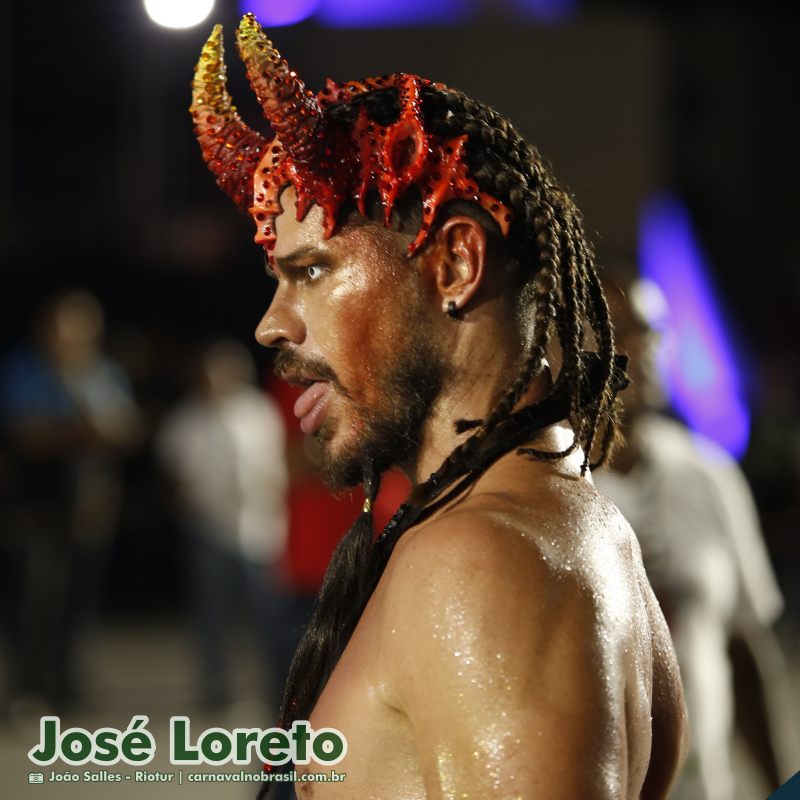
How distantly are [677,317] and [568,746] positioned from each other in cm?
562

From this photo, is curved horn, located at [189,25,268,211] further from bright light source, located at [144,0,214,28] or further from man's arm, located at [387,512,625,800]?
man's arm, located at [387,512,625,800]

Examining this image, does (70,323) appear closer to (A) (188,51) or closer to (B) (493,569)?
(A) (188,51)

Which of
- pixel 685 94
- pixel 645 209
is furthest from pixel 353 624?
pixel 685 94

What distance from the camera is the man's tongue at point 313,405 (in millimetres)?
1714

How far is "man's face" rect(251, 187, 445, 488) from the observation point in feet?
5.40

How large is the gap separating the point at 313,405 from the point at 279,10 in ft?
2.22

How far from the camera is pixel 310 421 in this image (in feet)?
5.72

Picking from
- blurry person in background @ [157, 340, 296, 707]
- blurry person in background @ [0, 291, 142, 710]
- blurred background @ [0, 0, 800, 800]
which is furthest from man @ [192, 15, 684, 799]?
blurry person in background @ [157, 340, 296, 707]

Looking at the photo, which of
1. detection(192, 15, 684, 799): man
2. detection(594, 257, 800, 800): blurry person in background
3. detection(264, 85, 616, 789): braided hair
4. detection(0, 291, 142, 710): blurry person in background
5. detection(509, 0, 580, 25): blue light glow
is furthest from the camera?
detection(509, 0, 580, 25): blue light glow

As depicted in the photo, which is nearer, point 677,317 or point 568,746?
point 568,746

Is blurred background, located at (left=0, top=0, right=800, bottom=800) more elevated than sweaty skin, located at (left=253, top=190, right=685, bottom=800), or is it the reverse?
blurred background, located at (left=0, top=0, right=800, bottom=800)

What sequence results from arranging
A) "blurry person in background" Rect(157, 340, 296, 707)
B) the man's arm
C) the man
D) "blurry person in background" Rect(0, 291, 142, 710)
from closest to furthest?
the man's arm → the man → "blurry person in background" Rect(0, 291, 142, 710) → "blurry person in background" Rect(157, 340, 296, 707)

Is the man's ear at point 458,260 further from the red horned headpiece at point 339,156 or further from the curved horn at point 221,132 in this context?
the curved horn at point 221,132

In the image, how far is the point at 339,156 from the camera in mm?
1706
